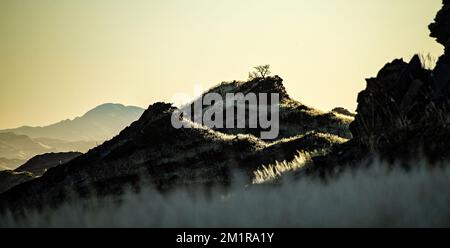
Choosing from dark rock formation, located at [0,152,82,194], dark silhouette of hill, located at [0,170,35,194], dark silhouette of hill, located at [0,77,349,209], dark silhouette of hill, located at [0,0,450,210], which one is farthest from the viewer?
dark rock formation, located at [0,152,82,194]

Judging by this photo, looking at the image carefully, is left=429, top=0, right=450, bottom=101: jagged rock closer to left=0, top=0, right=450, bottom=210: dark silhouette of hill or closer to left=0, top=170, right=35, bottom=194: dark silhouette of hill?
left=0, top=0, right=450, bottom=210: dark silhouette of hill

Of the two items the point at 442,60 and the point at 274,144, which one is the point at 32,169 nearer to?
the point at 274,144

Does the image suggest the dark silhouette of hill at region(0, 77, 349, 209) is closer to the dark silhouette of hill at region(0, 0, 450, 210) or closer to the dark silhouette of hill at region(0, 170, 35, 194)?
the dark silhouette of hill at region(0, 0, 450, 210)

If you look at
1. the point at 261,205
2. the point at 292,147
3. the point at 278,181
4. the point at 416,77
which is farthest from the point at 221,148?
the point at 261,205

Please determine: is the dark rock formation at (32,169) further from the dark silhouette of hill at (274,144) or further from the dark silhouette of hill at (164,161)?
the dark silhouette of hill at (164,161)

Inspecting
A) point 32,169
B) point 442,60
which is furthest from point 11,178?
point 442,60

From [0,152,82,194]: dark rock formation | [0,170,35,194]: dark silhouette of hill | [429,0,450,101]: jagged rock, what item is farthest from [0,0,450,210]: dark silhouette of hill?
[0,152,82,194]: dark rock formation

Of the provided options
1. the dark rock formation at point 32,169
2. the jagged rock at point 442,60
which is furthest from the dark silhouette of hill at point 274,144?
the dark rock formation at point 32,169

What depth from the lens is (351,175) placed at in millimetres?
8875

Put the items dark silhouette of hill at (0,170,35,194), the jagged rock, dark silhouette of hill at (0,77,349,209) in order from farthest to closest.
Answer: dark silhouette of hill at (0,170,35,194), dark silhouette of hill at (0,77,349,209), the jagged rock

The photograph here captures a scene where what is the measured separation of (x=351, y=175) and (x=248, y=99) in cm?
5263

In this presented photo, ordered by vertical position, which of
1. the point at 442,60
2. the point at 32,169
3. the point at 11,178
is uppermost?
Result: the point at 32,169

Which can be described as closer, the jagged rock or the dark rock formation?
the jagged rock
